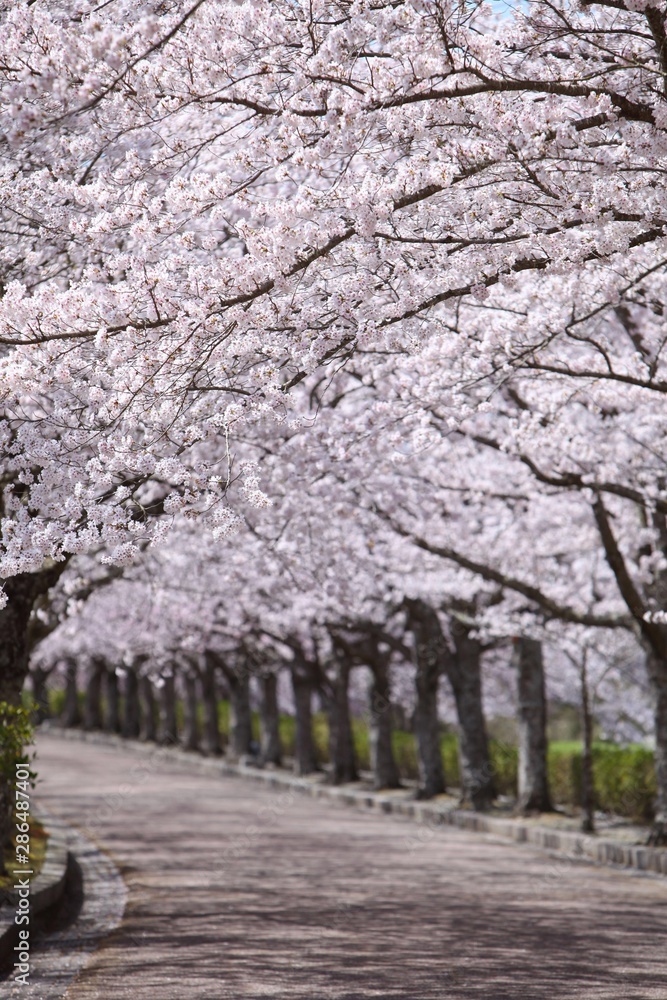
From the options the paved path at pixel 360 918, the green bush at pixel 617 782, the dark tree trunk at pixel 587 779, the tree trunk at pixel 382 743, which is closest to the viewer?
the paved path at pixel 360 918

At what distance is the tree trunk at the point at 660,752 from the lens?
1584cm

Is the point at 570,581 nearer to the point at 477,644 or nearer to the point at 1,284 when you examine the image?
the point at 477,644

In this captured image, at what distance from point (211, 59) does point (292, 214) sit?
3.24 ft

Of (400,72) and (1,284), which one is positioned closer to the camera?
(400,72)

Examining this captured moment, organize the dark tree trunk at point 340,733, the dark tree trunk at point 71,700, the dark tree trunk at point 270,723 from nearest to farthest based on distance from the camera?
the dark tree trunk at point 340,733 < the dark tree trunk at point 270,723 < the dark tree trunk at point 71,700

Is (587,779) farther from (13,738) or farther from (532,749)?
(13,738)

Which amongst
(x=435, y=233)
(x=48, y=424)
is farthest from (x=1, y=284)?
(x=435, y=233)

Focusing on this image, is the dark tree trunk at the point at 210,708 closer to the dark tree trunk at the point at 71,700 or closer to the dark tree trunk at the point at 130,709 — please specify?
the dark tree trunk at the point at 130,709

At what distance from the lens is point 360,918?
10.9 meters

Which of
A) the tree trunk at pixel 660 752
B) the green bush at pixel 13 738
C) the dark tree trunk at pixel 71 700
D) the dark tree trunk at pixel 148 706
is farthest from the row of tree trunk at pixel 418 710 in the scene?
the dark tree trunk at pixel 71 700

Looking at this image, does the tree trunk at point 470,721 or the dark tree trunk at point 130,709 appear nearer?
the tree trunk at point 470,721

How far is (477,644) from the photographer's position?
22953mm

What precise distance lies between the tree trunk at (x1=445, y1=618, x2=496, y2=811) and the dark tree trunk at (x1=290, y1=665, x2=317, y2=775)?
9.83 m

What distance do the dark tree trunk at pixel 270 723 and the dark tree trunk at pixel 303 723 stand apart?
225 cm
